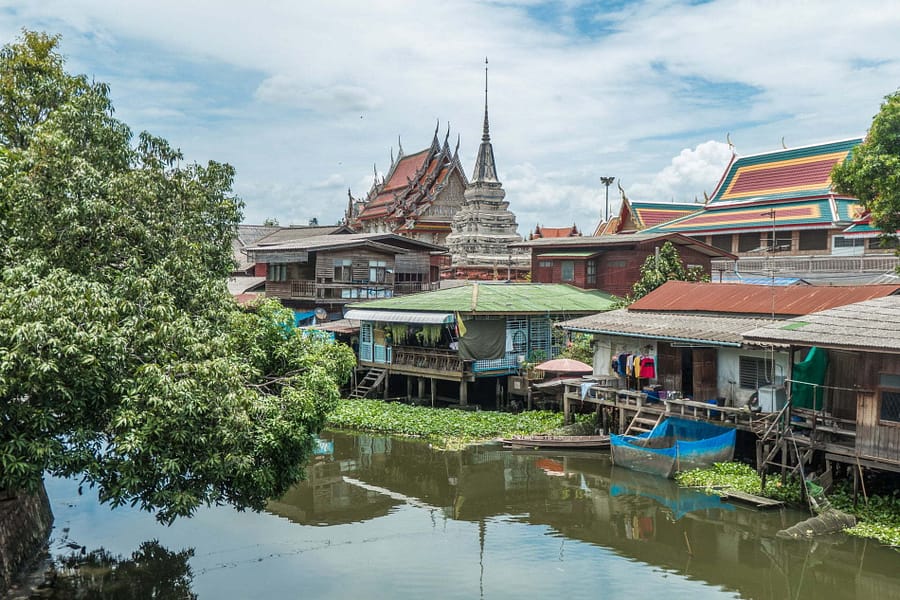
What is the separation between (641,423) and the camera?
20.3m

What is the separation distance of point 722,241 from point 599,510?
80.5 ft

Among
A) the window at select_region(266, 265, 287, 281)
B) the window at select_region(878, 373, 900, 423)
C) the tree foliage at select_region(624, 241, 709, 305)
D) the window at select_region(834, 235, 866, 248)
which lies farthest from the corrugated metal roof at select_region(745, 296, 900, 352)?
the window at select_region(266, 265, 287, 281)

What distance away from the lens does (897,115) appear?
19.5m

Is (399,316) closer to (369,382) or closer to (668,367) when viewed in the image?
(369,382)

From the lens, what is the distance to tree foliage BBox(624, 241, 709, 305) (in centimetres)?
2778

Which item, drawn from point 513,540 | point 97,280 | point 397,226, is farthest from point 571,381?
point 397,226

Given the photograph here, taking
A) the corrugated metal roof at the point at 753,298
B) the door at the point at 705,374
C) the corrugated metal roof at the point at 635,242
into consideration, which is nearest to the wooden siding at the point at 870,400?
the corrugated metal roof at the point at 753,298

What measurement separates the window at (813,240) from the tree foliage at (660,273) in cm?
795

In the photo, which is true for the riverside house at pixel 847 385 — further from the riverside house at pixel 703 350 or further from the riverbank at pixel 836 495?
the riverside house at pixel 703 350

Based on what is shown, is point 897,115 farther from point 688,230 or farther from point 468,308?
point 688,230

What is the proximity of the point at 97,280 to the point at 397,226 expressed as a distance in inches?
1808

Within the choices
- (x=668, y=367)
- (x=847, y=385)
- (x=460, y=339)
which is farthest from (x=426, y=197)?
(x=847, y=385)

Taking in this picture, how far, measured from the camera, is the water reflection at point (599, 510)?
42.5 ft

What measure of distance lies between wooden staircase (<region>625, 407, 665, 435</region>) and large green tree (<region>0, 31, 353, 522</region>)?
30.9 ft
